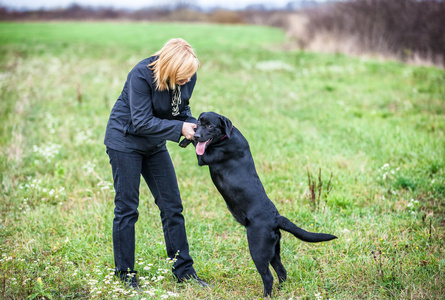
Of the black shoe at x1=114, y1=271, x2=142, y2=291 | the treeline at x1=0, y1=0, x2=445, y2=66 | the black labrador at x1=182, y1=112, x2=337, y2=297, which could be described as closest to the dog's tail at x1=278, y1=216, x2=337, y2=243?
the black labrador at x1=182, y1=112, x2=337, y2=297

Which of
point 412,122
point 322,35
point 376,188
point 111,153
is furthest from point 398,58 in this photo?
point 111,153

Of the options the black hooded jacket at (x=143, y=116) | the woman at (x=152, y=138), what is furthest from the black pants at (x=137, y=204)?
the black hooded jacket at (x=143, y=116)

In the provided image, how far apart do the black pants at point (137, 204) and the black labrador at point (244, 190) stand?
19.0 inches

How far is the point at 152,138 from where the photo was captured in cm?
358

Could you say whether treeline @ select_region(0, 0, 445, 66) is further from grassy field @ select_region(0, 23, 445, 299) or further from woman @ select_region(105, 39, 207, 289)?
woman @ select_region(105, 39, 207, 289)

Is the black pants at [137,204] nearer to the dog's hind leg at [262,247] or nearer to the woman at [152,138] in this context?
the woman at [152,138]

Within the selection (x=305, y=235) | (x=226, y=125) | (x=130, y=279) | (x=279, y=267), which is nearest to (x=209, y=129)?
(x=226, y=125)

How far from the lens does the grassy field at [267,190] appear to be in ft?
12.2

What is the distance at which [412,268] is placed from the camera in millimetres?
3789

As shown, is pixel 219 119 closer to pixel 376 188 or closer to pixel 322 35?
pixel 376 188

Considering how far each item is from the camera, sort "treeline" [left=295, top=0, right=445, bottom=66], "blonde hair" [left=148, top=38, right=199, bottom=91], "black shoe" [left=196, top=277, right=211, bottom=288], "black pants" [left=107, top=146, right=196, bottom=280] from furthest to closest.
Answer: "treeline" [left=295, top=0, right=445, bottom=66] < "black shoe" [left=196, top=277, right=211, bottom=288] < "black pants" [left=107, top=146, right=196, bottom=280] < "blonde hair" [left=148, top=38, right=199, bottom=91]

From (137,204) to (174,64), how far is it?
1371 mm

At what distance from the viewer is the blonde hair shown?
3260mm

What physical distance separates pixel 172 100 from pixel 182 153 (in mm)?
3630
